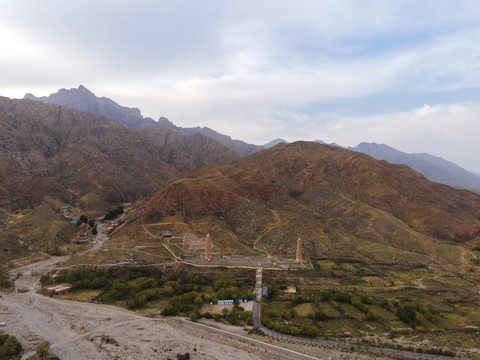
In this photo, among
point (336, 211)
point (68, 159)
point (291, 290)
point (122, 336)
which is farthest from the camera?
point (68, 159)

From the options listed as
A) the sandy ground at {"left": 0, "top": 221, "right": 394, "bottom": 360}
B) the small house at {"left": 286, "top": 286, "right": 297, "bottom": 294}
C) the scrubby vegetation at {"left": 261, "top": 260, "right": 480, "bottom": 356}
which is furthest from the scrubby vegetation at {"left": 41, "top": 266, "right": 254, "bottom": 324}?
the small house at {"left": 286, "top": 286, "right": 297, "bottom": 294}

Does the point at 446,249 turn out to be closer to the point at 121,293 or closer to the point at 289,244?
the point at 289,244

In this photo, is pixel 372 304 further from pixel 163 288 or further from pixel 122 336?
pixel 122 336

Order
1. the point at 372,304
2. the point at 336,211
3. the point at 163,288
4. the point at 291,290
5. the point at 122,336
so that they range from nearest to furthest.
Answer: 1. the point at 122,336
2. the point at 372,304
3. the point at 291,290
4. the point at 163,288
5. the point at 336,211

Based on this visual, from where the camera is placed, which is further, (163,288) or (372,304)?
(163,288)

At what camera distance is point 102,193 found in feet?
407

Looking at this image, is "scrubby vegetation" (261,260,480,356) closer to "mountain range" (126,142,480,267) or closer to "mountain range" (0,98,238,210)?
"mountain range" (126,142,480,267)

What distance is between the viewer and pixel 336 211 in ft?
291

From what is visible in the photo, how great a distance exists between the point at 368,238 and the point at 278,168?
53677mm

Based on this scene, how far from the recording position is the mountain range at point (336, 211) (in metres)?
69.2

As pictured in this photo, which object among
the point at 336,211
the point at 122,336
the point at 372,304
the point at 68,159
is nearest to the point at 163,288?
the point at 122,336

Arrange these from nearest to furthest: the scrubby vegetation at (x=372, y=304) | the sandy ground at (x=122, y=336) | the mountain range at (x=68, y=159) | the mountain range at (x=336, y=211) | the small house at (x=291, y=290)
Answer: the sandy ground at (x=122, y=336), the scrubby vegetation at (x=372, y=304), the small house at (x=291, y=290), the mountain range at (x=336, y=211), the mountain range at (x=68, y=159)

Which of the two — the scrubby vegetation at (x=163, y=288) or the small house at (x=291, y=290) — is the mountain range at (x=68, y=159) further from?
the small house at (x=291, y=290)

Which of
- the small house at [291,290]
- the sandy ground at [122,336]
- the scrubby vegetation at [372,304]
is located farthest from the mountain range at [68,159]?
the scrubby vegetation at [372,304]
